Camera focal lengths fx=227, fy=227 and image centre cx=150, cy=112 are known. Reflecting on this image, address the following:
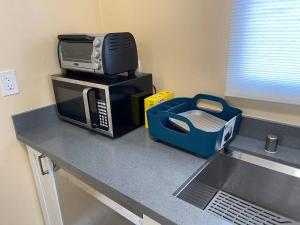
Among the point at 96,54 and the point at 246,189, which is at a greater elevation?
the point at 96,54

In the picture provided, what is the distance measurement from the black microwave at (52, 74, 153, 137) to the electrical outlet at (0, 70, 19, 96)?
191mm

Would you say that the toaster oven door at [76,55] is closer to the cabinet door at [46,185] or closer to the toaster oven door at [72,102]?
the toaster oven door at [72,102]

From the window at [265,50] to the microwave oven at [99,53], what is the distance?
1.63 ft

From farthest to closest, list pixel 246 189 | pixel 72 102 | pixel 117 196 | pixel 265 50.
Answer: pixel 72 102 → pixel 246 189 → pixel 265 50 → pixel 117 196

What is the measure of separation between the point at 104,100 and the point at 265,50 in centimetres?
72

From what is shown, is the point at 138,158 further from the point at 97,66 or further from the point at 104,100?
the point at 97,66

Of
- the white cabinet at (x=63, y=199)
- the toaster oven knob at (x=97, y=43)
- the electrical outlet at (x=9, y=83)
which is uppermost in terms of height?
the toaster oven knob at (x=97, y=43)

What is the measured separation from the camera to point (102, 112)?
110cm

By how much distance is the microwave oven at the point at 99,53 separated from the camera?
1.04 meters

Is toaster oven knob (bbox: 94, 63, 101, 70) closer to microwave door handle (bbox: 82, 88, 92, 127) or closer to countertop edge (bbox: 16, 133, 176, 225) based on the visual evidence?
→ microwave door handle (bbox: 82, 88, 92, 127)

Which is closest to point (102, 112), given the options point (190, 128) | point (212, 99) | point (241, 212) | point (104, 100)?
point (104, 100)

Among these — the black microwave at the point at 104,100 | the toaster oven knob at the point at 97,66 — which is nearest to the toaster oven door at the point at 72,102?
the black microwave at the point at 104,100

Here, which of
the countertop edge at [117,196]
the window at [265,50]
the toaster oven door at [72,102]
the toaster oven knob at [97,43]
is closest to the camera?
the countertop edge at [117,196]

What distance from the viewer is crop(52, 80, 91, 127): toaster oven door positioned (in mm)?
1146
